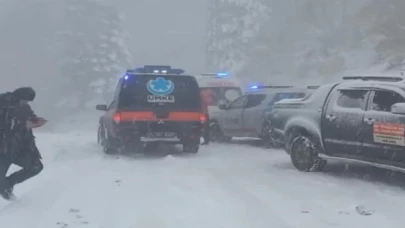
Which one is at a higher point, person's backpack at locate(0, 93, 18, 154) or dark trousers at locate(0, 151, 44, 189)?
person's backpack at locate(0, 93, 18, 154)

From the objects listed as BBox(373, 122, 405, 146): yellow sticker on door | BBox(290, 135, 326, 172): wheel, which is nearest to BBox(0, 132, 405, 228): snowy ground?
BBox(290, 135, 326, 172): wheel

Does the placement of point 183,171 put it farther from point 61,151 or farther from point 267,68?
point 267,68

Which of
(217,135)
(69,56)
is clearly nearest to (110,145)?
(217,135)

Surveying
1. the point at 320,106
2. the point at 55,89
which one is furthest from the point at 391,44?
the point at 55,89

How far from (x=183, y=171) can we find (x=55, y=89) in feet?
161

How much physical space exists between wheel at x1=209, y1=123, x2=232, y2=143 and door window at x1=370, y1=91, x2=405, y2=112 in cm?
860

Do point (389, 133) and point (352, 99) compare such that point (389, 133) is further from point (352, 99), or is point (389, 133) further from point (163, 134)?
point (163, 134)

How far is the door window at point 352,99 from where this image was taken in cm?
986

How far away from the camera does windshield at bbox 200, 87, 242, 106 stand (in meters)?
19.6

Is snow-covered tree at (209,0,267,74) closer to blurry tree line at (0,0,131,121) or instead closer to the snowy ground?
blurry tree line at (0,0,131,121)

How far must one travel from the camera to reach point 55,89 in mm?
58094

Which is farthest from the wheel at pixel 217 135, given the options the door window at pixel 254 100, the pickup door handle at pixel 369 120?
the pickup door handle at pixel 369 120

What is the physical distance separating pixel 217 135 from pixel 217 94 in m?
2.12

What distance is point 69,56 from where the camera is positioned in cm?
5097
